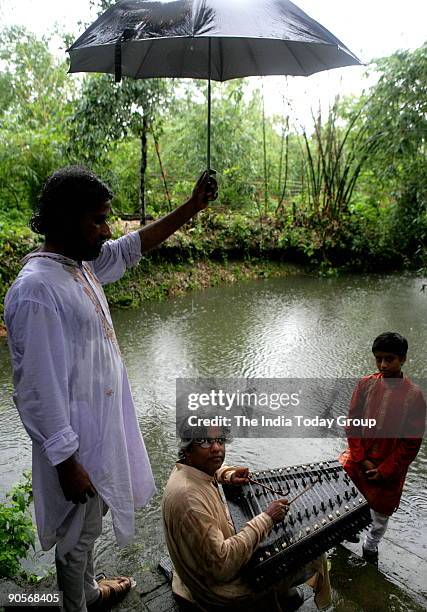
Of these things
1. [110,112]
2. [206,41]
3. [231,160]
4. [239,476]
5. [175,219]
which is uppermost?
[110,112]

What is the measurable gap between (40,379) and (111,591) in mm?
1041

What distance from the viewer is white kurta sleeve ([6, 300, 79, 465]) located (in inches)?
58.8

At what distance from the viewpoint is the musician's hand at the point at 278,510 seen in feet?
5.84

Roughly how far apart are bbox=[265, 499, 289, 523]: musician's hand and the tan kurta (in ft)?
→ 0.08

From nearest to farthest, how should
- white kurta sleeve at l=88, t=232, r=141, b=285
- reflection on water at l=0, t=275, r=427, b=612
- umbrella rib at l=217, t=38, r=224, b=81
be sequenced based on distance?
1. white kurta sleeve at l=88, t=232, r=141, b=285
2. umbrella rib at l=217, t=38, r=224, b=81
3. reflection on water at l=0, t=275, r=427, b=612

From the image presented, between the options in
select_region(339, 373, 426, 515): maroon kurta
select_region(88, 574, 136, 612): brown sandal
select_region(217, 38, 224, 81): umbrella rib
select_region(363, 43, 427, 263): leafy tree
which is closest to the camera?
select_region(88, 574, 136, 612): brown sandal

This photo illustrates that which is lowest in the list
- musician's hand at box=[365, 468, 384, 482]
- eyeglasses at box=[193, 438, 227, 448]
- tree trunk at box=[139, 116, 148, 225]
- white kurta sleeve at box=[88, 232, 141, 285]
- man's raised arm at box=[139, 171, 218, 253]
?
musician's hand at box=[365, 468, 384, 482]

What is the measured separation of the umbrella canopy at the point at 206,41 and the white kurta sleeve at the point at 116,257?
0.80 metres

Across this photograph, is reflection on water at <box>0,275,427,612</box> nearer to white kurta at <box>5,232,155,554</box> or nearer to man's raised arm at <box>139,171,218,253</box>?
white kurta at <box>5,232,155,554</box>

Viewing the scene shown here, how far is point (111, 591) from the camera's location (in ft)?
6.48

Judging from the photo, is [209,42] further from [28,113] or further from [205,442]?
[28,113]

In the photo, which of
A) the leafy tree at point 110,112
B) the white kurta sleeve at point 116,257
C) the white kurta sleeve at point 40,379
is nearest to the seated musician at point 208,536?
the white kurta sleeve at point 40,379

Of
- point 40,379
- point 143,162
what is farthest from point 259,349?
point 40,379

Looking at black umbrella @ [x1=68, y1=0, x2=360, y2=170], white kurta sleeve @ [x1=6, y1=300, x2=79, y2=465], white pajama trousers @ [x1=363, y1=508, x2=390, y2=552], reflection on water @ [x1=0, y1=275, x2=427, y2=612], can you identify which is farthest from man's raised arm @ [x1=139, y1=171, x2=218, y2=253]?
white pajama trousers @ [x1=363, y1=508, x2=390, y2=552]
